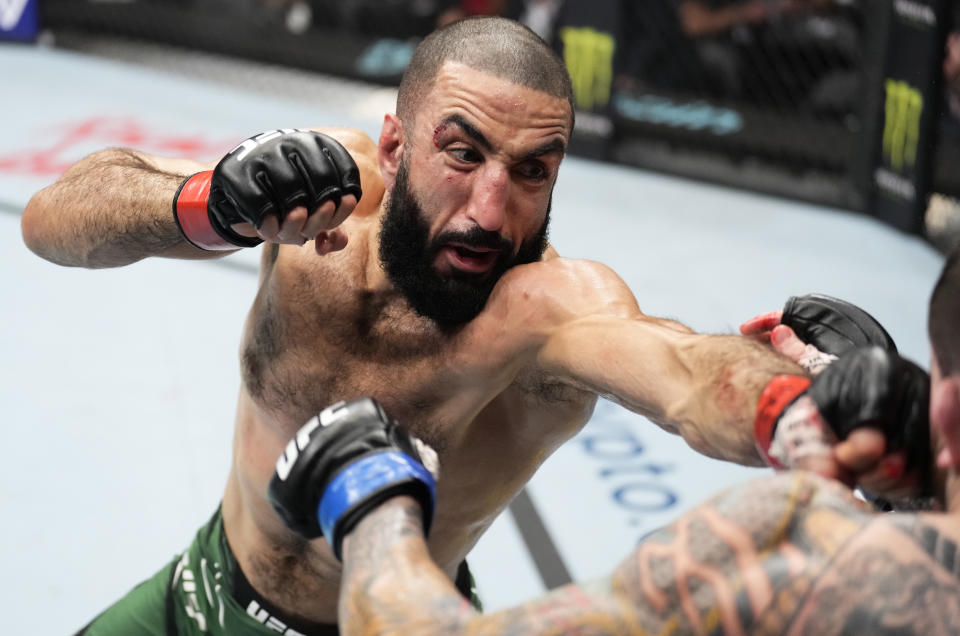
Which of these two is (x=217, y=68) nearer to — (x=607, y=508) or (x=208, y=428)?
(x=208, y=428)

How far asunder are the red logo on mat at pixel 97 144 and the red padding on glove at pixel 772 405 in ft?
18.4

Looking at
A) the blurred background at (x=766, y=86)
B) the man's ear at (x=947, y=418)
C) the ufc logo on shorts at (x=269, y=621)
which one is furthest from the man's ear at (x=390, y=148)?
the blurred background at (x=766, y=86)

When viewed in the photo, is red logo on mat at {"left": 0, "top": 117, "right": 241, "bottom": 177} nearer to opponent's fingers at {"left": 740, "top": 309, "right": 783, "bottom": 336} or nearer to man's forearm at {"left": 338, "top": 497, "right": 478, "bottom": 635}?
opponent's fingers at {"left": 740, "top": 309, "right": 783, "bottom": 336}

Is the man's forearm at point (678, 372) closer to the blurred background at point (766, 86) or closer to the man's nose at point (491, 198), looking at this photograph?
the man's nose at point (491, 198)

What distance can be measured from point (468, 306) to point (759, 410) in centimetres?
70

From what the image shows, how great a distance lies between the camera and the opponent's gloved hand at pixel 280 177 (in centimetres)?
192

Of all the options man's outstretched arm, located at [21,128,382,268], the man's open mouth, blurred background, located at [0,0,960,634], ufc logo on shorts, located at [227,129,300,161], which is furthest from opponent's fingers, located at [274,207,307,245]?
blurred background, located at [0,0,960,634]

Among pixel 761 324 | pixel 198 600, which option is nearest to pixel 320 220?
pixel 761 324

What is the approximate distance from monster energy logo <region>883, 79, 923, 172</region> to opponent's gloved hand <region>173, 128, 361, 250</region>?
4741 millimetres

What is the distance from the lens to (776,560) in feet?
4.05

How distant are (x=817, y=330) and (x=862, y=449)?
2.00 ft

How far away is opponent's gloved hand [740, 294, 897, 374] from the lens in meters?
1.84

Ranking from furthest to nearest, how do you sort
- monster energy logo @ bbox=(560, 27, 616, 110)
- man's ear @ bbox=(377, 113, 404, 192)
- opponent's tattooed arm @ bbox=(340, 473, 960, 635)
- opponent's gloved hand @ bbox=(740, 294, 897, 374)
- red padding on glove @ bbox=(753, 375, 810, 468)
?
monster energy logo @ bbox=(560, 27, 616, 110)
man's ear @ bbox=(377, 113, 404, 192)
opponent's gloved hand @ bbox=(740, 294, 897, 374)
red padding on glove @ bbox=(753, 375, 810, 468)
opponent's tattooed arm @ bbox=(340, 473, 960, 635)

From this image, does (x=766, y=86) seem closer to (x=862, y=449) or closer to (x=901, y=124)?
(x=901, y=124)
